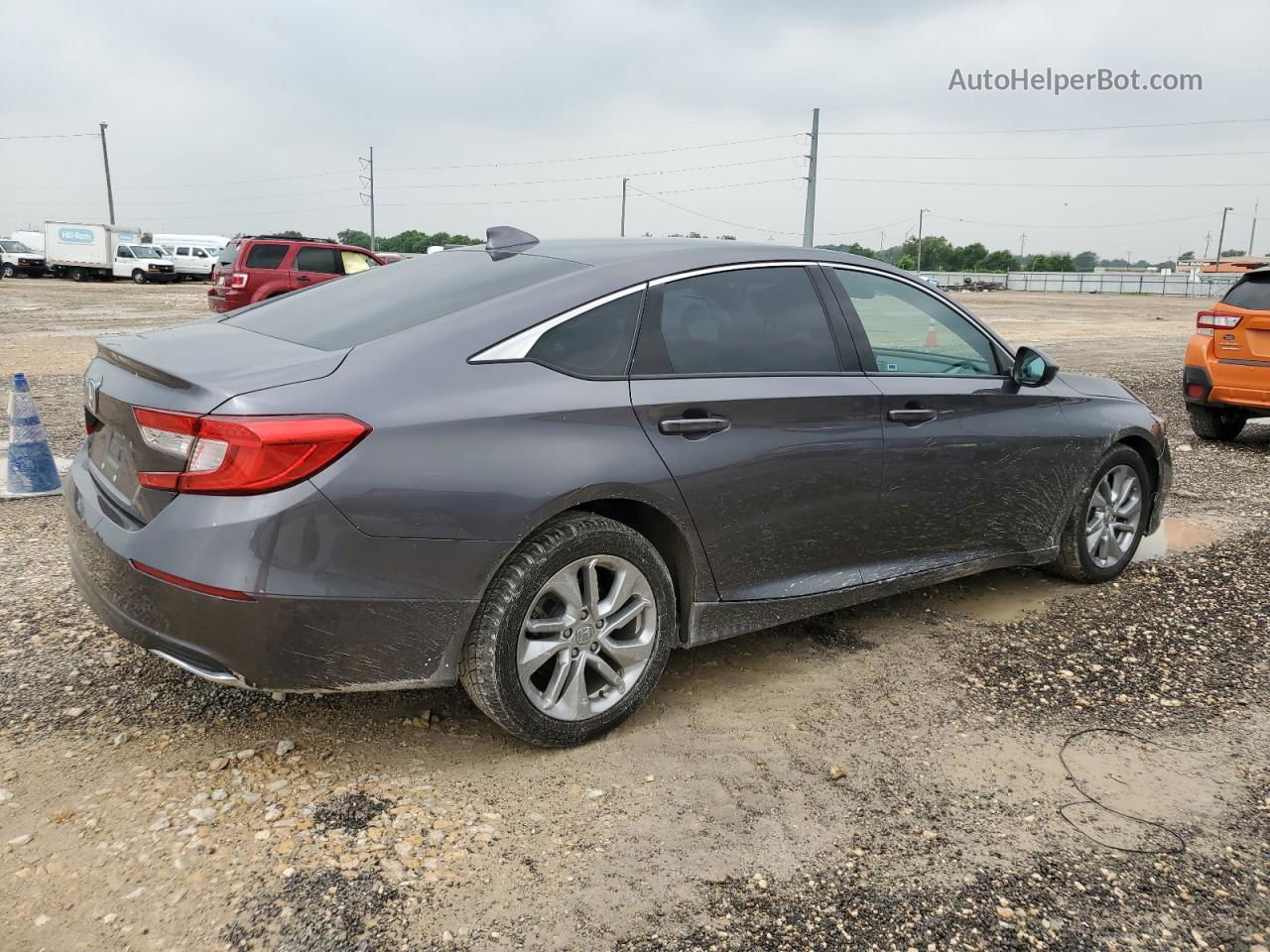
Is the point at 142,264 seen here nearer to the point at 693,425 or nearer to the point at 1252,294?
the point at 1252,294

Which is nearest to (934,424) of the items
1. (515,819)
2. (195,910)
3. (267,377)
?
(515,819)

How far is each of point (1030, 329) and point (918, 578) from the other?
81.2 ft

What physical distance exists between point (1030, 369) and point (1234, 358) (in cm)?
529

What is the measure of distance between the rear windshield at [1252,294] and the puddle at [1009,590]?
12.1ft

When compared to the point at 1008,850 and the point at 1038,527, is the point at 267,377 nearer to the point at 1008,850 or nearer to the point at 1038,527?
the point at 1008,850

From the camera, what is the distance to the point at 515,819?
2818 millimetres

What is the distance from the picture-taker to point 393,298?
11.3 ft

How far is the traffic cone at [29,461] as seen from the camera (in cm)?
593

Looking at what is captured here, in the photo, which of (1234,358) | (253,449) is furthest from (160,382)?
(1234,358)

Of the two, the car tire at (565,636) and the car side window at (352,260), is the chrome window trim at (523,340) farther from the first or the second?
the car side window at (352,260)

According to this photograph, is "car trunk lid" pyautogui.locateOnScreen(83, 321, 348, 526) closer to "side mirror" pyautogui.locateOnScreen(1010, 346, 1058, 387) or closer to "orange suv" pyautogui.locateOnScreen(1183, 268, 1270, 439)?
"side mirror" pyautogui.locateOnScreen(1010, 346, 1058, 387)

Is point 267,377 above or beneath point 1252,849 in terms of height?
above

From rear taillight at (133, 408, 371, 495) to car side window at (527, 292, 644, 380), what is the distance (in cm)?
66

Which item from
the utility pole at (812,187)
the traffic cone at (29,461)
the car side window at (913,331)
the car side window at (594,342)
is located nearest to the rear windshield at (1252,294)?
the car side window at (913,331)
